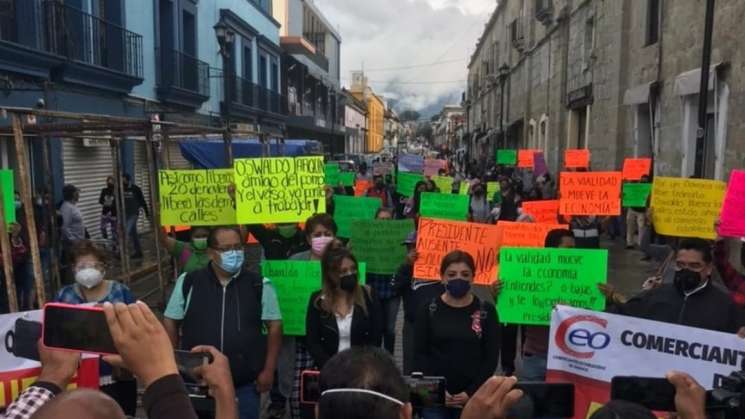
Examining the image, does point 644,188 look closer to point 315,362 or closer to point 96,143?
point 315,362

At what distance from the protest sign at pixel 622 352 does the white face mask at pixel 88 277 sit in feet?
8.97

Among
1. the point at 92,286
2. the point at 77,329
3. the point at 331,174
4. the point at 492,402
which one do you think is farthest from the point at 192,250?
the point at 331,174

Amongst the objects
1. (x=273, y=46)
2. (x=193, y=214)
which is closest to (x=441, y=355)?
(x=193, y=214)

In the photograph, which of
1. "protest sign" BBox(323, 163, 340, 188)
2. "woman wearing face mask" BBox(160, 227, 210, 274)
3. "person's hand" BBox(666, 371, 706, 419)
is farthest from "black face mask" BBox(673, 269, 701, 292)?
"protest sign" BBox(323, 163, 340, 188)

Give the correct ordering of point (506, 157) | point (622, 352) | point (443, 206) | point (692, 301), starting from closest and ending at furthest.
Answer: point (622, 352) → point (692, 301) → point (443, 206) → point (506, 157)

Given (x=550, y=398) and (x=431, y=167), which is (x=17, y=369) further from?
(x=431, y=167)

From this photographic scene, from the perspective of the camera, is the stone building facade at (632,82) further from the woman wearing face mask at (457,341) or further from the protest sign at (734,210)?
the woman wearing face mask at (457,341)

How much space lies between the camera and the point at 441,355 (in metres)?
4.04

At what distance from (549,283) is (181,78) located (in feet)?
54.7

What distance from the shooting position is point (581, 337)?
13.0ft

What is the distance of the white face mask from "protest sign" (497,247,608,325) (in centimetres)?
266

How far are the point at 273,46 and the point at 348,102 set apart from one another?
37.4 m

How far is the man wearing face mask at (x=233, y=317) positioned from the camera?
395 centimetres

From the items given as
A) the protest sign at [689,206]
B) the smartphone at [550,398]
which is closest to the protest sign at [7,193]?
the smartphone at [550,398]
